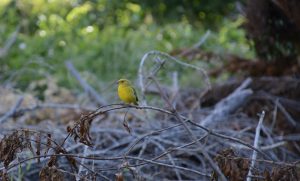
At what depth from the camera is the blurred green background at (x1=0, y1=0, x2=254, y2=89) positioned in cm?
861

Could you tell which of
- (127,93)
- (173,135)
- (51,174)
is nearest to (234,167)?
(51,174)

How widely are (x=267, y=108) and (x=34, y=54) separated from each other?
157 inches

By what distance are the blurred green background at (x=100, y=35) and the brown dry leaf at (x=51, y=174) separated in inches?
139

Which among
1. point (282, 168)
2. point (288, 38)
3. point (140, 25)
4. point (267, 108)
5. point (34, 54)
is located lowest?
point (282, 168)

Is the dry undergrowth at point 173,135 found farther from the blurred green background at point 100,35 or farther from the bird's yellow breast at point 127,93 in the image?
the blurred green background at point 100,35

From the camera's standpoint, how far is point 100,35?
33.8ft

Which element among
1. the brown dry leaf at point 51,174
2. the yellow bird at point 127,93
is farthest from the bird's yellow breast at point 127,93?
the brown dry leaf at point 51,174

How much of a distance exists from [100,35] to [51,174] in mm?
7501

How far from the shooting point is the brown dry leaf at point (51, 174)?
9.48 ft

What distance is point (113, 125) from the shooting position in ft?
19.4

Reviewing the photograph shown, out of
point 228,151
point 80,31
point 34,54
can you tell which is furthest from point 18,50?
point 228,151

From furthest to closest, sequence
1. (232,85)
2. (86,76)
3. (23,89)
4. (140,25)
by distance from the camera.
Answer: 1. (140,25)
2. (86,76)
3. (23,89)
4. (232,85)

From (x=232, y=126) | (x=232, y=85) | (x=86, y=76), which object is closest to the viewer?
(x=232, y=126)

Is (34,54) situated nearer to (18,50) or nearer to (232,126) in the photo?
(18,50)
